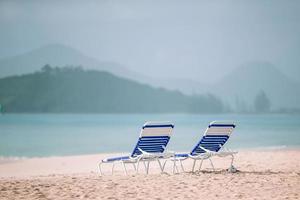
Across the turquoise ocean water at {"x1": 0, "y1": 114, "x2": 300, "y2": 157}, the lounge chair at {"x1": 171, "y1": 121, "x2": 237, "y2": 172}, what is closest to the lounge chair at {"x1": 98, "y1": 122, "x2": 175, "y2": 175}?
the lounge chair at {"x1": 171, "y1": 121, "x2": 237, "y2": 172}

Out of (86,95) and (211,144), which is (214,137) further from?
(86,95)

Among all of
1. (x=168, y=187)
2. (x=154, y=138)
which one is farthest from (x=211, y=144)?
(x=168, y=187)

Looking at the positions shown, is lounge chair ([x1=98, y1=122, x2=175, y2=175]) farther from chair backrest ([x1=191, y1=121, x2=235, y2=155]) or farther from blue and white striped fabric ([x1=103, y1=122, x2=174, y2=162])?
chair backrest ([x1=191, y1=121, x2=235, y2=155])

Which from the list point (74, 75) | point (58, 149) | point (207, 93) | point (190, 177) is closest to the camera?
point (190, 177)

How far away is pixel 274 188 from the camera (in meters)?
6.22

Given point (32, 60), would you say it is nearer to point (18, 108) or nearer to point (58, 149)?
A: point (18, 108)

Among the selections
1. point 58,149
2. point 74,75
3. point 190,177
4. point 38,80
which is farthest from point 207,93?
point 190,177

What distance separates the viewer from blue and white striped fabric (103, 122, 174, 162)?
7184 mm

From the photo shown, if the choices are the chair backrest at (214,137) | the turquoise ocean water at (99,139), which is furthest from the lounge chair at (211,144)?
the turquoise ocean water at (99,139)

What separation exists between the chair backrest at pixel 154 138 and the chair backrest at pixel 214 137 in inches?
15.3

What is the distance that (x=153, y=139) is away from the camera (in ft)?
23.9

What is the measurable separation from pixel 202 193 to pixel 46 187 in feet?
4.91

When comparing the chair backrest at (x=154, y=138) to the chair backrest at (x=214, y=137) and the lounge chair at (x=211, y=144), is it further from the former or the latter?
the chair backrest at (x=214, y=137)

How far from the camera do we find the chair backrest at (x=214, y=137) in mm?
7441
